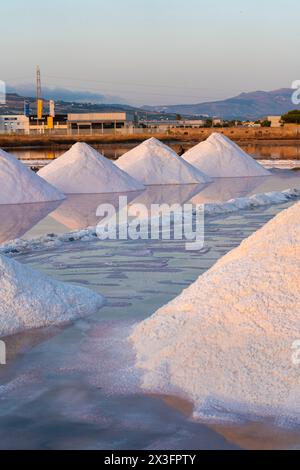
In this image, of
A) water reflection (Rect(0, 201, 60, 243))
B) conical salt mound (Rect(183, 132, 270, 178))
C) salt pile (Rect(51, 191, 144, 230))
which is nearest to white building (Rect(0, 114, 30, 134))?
conical salt mound (Rect(183, 132, 270, 178))

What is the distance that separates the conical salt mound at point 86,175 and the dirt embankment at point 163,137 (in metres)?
26.0

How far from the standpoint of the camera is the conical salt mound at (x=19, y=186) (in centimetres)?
1121

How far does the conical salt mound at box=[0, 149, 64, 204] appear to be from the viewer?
11.2 metres

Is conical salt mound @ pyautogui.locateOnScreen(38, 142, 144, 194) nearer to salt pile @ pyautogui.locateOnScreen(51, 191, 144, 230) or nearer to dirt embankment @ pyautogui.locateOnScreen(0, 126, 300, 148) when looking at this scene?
salt pile @ pyautogui.locateOnScreen(51, 191, 144, 230)

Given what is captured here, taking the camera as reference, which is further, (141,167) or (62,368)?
(141,167)

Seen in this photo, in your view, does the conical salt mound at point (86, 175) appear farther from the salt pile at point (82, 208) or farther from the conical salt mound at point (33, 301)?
the conical salt mound at point (33, 301)

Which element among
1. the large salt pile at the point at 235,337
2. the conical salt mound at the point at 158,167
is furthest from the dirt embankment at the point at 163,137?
the large salt pile at the point at 235,337

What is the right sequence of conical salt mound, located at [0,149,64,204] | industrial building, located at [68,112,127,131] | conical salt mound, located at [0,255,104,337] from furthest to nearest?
1. industrial building, located at [68,112,127,131]
2. conical salt mound, located at [0,149,64,204]
3. conical salt mound, located at [0,255,104,337]

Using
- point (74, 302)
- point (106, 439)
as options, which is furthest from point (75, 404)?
point (74, 302)

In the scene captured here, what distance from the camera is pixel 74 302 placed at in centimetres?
480

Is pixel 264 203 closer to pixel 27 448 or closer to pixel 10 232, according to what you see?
pixel 10 232

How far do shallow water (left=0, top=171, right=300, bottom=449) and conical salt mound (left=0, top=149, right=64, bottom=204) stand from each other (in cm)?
450

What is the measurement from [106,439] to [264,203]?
331 inches

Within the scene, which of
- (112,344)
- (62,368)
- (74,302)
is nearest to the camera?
(62,368)
